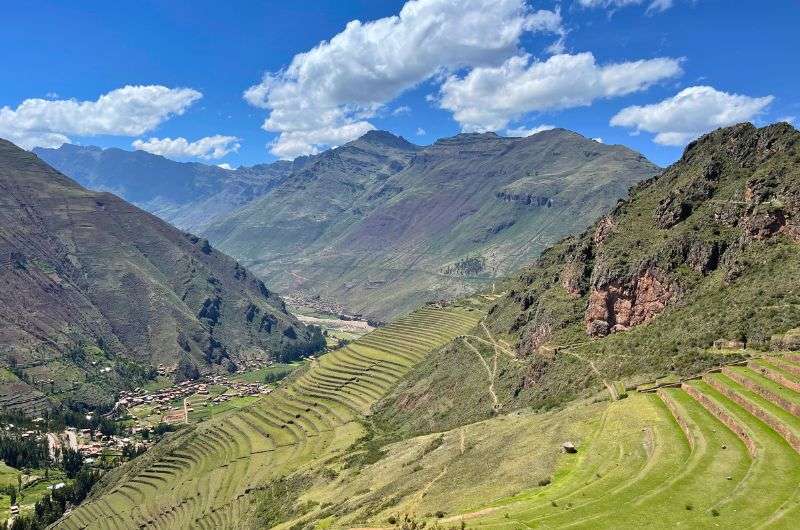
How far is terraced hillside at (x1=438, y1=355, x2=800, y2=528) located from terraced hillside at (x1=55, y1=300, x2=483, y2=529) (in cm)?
6593

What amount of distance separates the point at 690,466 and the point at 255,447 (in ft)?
361

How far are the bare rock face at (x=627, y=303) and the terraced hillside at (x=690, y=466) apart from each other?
3567 cm

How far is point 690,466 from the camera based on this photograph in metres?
41.4

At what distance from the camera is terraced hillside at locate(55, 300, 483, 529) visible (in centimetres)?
11094

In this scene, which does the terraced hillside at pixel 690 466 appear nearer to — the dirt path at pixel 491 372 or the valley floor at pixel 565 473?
the valley floor at pixel 565 473

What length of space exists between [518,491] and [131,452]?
171m

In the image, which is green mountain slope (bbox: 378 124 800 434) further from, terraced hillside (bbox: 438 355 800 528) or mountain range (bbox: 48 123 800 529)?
terraced hillside (bbox: 438 355 800 528)

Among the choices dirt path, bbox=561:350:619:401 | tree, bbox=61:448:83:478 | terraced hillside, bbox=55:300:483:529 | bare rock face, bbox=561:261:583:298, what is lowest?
tree, bbox=61:448:83:478

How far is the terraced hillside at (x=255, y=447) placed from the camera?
110938 mm

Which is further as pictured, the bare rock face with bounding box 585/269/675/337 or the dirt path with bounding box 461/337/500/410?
the dirt path with bounding box 461/337/500/410

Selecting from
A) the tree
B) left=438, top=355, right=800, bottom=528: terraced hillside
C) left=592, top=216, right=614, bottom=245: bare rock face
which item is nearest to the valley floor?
left=438, top=355, right=800, bottom=528: terraced hillside

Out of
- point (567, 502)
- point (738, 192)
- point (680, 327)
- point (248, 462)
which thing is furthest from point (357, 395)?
point (567, 502)

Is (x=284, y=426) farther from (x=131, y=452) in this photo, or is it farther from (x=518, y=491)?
(x=518, y=491)

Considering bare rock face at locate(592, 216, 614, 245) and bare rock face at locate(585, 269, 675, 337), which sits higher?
bare rock face at locate(592, 216, 614, 245)
